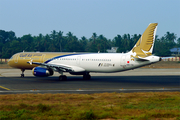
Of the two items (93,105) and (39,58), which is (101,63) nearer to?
(39,58)

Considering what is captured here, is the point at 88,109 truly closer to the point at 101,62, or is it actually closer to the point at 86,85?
the point at 86,85

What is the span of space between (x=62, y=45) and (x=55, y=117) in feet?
442

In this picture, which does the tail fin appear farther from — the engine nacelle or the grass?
the grass

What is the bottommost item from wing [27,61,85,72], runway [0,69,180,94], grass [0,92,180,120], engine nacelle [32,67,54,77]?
grass [0,92,180,120]

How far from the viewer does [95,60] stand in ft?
126

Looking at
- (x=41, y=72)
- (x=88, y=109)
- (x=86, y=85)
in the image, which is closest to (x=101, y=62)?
(x=86, y=85)

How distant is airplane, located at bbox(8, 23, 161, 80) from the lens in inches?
1412

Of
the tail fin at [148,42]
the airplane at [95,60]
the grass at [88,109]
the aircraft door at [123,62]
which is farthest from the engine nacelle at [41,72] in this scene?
the grass at [88,109]

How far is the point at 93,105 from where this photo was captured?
17453mm

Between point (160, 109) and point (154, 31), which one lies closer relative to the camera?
point (160, 109)

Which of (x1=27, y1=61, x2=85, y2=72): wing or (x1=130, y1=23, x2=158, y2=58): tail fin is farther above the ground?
(x1=130, y1=23, x2=158, y2=58): tail fin

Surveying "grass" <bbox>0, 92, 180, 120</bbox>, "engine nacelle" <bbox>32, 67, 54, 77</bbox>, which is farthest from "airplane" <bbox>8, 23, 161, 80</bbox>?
"grass" <bbox>0, 92, 180, 120</bbox>

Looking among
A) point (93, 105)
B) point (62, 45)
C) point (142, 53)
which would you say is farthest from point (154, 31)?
point (62, 45)

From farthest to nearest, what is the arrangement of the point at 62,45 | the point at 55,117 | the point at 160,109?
the point at 62,45 → the point at 160,109 → the point at 55,117
